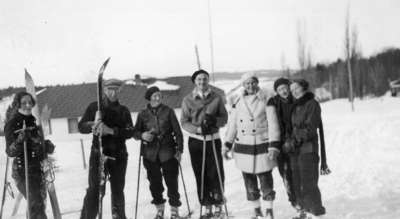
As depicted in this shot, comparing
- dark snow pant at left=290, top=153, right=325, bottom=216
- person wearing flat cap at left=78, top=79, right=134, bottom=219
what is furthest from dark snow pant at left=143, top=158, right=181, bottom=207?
dark snow pant at left=290, top=153, right=325, bottom=216

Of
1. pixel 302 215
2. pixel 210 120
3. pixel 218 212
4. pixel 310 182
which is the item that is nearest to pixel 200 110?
pixel 210 120

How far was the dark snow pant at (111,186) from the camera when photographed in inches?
177

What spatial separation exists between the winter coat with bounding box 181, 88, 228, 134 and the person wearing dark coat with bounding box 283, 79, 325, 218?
100 centimetres

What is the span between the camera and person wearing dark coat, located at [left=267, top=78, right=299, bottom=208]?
4.61 meters

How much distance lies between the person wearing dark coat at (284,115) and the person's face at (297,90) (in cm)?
19

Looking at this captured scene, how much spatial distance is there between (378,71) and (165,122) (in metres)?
52.7

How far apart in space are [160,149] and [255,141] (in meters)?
1.24

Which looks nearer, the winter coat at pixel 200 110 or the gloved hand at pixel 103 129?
the gloved hand at pixel 103 129

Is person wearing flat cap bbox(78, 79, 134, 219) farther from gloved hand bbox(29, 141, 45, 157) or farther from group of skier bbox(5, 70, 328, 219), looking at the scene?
gloved hand bbox(29, 141, 45, 157)

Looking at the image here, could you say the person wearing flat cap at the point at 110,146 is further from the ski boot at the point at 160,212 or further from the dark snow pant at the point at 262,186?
the dark snow pant at the point at 262,186

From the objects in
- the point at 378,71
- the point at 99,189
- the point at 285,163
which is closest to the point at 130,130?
the point at 99,189

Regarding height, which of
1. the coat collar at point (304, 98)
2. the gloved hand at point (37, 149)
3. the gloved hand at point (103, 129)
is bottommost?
the gloved hand at point (37, 149)

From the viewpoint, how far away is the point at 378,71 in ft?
168

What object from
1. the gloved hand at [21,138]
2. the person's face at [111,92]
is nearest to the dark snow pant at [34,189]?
the gloved hand at [21,138]
